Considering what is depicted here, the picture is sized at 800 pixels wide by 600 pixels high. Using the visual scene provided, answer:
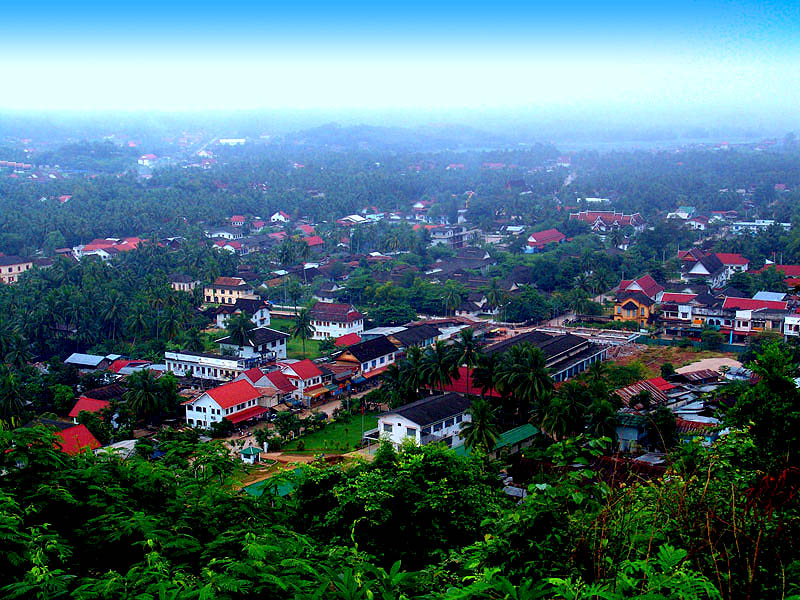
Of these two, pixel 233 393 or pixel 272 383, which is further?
pixel 272 383

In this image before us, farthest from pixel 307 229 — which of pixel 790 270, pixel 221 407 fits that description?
pixel 221 407

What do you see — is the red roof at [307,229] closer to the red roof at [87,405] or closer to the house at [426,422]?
the red roof at [87,405]

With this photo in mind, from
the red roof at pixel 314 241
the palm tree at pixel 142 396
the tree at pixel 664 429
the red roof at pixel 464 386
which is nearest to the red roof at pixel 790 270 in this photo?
the red roof at pixel 464 386

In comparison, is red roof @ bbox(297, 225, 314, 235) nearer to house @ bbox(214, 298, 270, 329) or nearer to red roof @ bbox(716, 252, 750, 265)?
house @ bbox(214, 298, 270, 329)

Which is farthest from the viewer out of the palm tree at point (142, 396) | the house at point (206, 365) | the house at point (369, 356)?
the house at point (369, 356)

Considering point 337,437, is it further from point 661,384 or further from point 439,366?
point 661,384

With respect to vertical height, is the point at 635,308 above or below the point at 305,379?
below

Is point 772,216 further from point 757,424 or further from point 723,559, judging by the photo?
point 723,559
